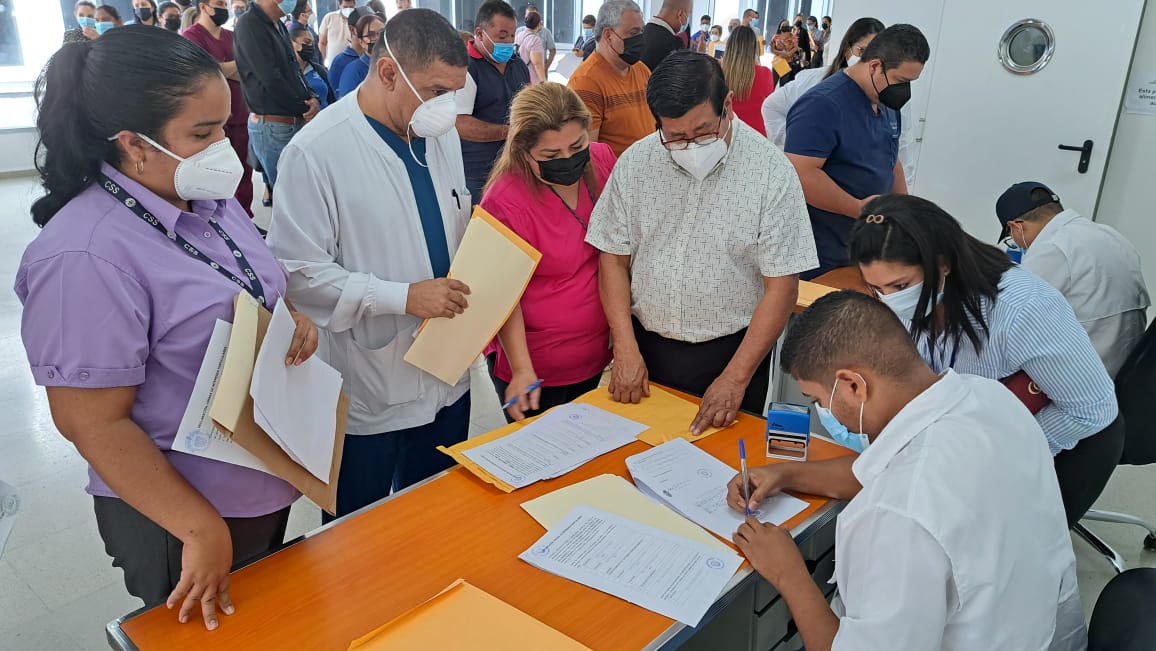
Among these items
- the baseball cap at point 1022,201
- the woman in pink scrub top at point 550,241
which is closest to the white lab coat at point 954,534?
the woman in pink scrub top at point 550,241

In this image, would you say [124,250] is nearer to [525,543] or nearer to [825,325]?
[525,543]

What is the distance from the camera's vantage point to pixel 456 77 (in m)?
1.62

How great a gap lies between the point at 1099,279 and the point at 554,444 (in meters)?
1.75

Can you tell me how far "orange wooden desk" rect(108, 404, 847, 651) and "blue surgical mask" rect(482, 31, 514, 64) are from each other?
2796 mm

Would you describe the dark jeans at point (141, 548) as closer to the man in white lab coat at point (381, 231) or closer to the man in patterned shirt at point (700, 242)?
the man in white lab coat at point (381, 231)

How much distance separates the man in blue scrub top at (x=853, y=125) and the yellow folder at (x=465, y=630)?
216 cm

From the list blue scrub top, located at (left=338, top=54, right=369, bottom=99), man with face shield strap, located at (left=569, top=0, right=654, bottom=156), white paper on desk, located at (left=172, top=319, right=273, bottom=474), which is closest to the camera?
white paper on desk, located at (left=172, top=319, right=273, bottom=474)

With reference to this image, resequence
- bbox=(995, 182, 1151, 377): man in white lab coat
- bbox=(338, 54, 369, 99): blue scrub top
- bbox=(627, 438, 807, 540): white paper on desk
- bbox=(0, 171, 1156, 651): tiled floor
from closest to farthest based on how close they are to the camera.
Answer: bbox=(627, 438, 807, 540): white paper on desk < bbox=(0, 171, 1156, 651): tiled floor < bbox=(995, 182, 1151, 377): man in white lab coat < bbox=(338, 54, 369, 99): blue scrub top

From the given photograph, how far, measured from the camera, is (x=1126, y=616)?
39.2 inches

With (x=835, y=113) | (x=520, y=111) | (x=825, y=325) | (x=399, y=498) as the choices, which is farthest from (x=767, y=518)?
(x=835, y=113)

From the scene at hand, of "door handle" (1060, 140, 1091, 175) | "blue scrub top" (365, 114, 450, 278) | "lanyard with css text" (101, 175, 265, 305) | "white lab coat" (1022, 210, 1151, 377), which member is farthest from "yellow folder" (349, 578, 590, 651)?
"door handle" (1060, 140, 1091, 175)

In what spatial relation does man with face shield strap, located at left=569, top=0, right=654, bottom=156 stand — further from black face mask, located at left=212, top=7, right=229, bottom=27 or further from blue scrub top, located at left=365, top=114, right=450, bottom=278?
black face mask, located at left=212, top=7, right=229, bottom=27

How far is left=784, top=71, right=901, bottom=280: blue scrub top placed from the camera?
9.00ft

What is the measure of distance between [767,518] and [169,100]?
3.89ft
